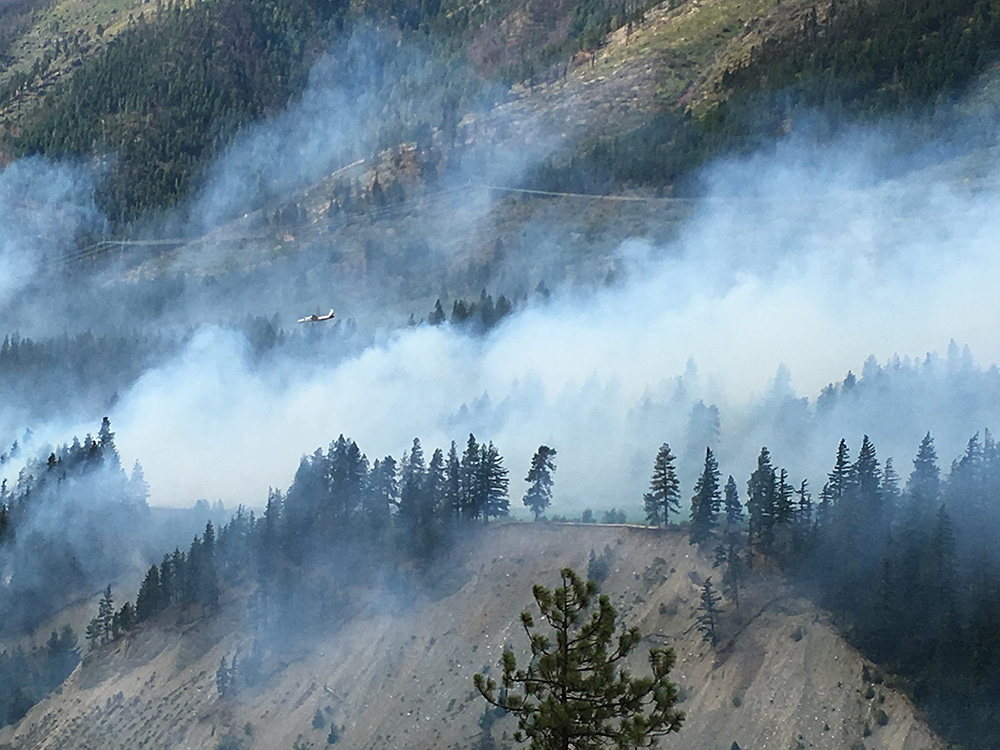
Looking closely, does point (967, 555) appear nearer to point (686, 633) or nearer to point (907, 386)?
point (686, 633)

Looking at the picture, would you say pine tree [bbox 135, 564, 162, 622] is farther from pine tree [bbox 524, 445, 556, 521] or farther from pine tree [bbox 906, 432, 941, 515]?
pine tree [bbox 906, 432, 941, 515]

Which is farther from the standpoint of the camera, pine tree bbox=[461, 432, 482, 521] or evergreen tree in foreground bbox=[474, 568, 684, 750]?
pine tree bbox=[461, 432, 482, 521]

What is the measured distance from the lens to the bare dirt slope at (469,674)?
377ft

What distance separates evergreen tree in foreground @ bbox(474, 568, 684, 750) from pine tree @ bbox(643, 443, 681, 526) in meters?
83.5

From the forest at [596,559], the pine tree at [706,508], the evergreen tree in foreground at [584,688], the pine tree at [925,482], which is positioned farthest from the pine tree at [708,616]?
the evergreen tree in foreground at [584,688]

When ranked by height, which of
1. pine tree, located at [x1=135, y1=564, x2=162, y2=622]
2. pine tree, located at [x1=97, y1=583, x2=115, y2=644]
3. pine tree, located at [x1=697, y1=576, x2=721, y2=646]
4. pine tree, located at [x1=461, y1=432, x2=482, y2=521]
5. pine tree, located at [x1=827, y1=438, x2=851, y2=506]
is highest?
pine tree, located at [x1=827, y1=438, x2=851, y2=506]

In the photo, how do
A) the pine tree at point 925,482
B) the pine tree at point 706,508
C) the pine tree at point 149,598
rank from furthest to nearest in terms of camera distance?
1. the pine tree at point 149,598
2. the pine tree at point 706,508
3. the pine tree at point 925,482

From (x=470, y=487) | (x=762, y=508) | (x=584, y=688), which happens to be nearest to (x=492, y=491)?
(x=470, y=487)

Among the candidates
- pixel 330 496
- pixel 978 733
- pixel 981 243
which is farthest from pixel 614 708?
pixel 981 243

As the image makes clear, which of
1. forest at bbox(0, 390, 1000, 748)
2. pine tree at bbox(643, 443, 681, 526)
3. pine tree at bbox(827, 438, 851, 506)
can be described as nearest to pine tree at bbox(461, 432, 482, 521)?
forest at bbox(0, 390, 1000, 748)

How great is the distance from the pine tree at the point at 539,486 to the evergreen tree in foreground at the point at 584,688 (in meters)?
90.9

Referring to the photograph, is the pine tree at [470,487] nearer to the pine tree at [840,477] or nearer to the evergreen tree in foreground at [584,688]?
the pine tree at [840,477]

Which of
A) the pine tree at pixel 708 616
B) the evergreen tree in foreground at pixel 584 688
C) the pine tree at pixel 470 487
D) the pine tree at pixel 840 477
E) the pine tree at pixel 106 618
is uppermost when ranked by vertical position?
the evergreen tree in foreground at pixel 584 688

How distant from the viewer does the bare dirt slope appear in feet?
377
